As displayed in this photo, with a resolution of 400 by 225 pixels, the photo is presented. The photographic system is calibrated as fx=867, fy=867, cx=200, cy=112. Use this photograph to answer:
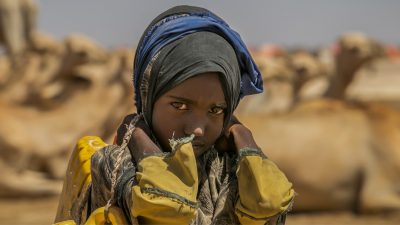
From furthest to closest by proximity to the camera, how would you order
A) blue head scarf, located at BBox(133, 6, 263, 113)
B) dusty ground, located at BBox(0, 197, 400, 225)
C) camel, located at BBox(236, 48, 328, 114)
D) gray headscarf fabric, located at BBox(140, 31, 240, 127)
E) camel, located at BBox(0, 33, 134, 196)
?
1. camel, located at BBox(236, 48, 328, 114)
2. camel, located at BBox(0, 33, 134, 196)
3. dusty ground, located at BBox(0, 197, 400, 225)
4. blue head scarf, located at BBox(133, 6, 263, 113)
5. gray headscarf fabric, located at BBox(140, 31, 240, 127)

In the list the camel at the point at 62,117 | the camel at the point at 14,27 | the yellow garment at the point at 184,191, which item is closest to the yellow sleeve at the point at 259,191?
the yellow garment at the point at 184,191

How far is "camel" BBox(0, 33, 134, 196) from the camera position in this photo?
9688mm

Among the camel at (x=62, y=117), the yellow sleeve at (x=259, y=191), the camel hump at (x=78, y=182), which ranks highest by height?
the camel at (x=62, y=117)

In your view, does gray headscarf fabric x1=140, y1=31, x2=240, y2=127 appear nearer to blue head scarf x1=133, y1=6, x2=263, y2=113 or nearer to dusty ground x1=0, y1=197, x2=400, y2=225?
blue head scarf x1=133, y1=6, x2=263, y2=113

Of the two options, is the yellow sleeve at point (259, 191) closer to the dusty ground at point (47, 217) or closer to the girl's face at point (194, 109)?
the girl's face at point (194, 109)

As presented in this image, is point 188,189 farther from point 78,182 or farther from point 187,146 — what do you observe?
point 78,182

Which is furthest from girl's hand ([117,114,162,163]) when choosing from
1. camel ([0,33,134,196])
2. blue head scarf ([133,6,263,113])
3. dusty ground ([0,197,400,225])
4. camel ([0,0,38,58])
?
camel ([0,0,38,58])

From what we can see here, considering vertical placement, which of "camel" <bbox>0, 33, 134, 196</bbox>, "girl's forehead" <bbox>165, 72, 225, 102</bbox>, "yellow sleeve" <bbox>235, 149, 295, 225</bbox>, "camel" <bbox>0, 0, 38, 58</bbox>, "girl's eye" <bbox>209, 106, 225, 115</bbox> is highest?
"camel" <bbox>0, 0, 38, 58</bbox>

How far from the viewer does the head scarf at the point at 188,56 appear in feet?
6.73

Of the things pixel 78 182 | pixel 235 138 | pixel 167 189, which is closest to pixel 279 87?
pixel 78 182

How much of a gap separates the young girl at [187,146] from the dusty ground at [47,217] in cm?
480

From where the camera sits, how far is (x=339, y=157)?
7.14m

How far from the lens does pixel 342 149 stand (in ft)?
23.5

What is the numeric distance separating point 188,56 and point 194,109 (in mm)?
127
